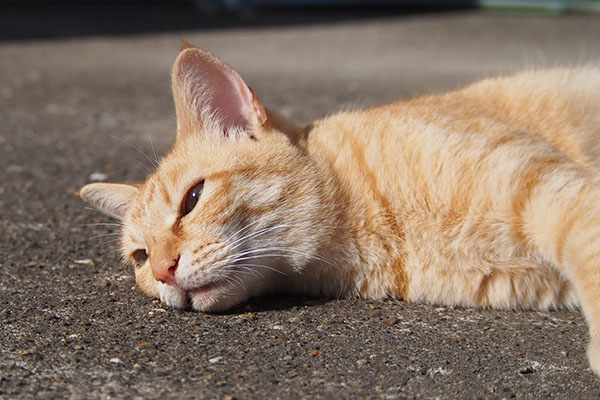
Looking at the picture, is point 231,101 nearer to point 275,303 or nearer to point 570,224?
point 275,303

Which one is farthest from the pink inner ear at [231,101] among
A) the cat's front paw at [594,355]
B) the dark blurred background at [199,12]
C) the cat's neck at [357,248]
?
the dark blurred background at [199,12]

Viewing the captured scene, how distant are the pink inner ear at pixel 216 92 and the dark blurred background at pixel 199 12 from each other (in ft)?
25.7

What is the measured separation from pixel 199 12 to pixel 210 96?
9.47 metres

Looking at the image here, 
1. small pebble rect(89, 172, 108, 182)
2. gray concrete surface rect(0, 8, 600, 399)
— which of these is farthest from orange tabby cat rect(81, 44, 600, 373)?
small pebble rect(89, 172, 108, 182)

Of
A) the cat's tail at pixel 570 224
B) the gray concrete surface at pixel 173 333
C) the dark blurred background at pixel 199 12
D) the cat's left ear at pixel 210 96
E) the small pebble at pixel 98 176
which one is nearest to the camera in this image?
the gray concrete surface at pixel 173 333

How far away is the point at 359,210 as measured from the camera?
9.13 feet

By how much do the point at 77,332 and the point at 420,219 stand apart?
51.2 inches

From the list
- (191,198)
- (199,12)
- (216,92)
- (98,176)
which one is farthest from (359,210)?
(199,12)

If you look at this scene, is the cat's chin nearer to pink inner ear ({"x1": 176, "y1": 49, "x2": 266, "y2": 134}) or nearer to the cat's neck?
the cat's neck

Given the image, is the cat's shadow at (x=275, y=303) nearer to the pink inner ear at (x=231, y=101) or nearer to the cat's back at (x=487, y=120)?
the cat's back at (x=487, y=120)

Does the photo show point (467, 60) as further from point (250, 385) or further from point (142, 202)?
point (250, 385)

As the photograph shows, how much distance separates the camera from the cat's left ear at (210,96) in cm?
283

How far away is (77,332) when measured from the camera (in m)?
2.48

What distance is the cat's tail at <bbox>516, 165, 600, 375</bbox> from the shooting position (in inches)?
92.2
